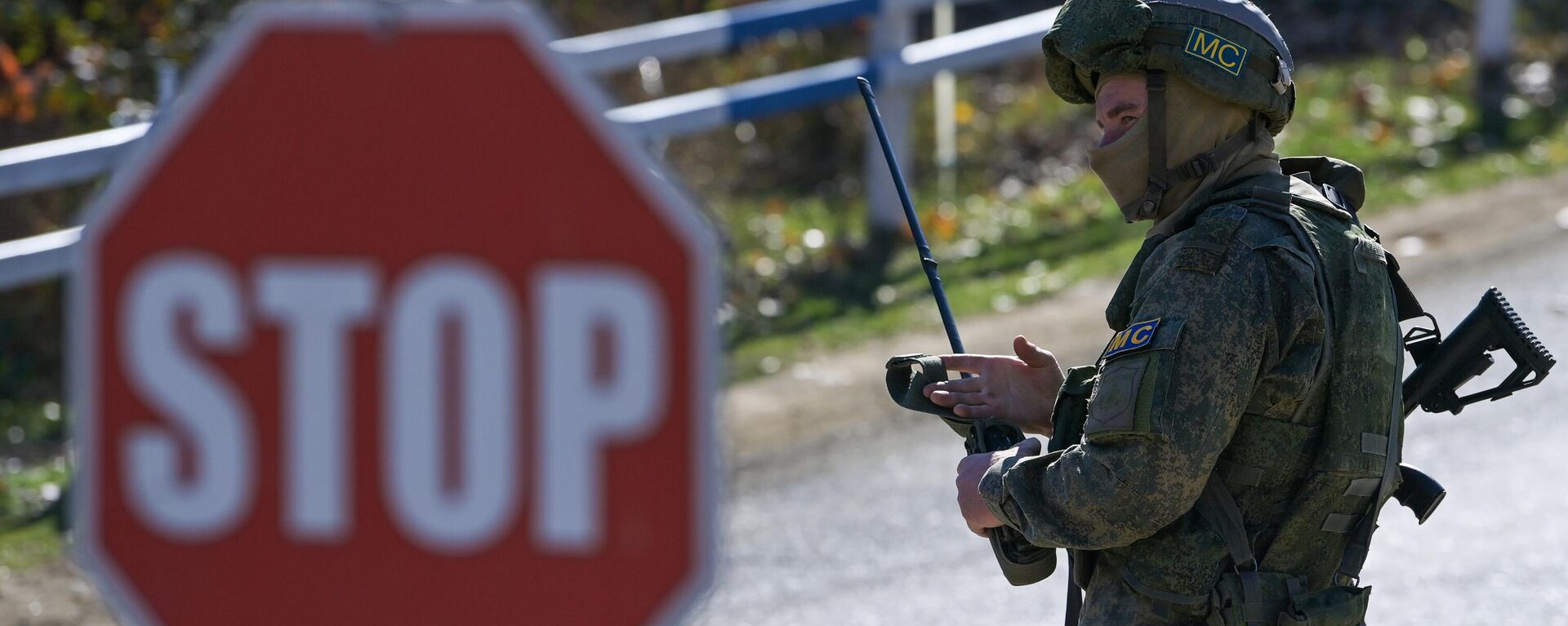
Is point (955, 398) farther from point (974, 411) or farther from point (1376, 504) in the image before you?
point (1376, 504)

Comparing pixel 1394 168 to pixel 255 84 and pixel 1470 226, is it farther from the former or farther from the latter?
pixel 255 84

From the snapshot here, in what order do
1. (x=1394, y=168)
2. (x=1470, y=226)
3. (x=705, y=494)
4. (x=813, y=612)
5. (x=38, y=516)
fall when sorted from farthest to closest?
(x=1394, y=168), (x=1470, y=226), (x=38, y=516), (x=813, y=612), (x=705, y=494)

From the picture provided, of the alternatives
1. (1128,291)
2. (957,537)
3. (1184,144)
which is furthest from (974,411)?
(957,537)

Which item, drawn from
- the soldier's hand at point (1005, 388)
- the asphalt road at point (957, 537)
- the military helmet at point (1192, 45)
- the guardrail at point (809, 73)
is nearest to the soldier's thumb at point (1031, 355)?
the soldier's hand at point (1005, 388)

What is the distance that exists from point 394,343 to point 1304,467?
156 cm

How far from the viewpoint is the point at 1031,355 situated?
299cm

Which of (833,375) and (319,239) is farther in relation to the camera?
(833,375)

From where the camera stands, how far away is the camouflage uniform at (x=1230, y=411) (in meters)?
2.52

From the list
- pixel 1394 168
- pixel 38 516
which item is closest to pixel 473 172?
pixel 38 516

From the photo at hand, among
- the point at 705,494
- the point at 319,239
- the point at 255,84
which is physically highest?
the point at 255,84

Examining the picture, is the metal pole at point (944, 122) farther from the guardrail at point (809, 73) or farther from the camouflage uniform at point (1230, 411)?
the camouflage uniform at point (1230, 411)

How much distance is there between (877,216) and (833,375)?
1658 mm

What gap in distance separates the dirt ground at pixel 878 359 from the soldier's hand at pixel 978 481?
238 cm

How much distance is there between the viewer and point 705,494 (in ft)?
5.49
